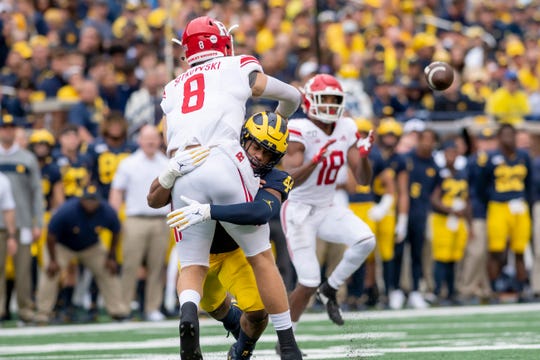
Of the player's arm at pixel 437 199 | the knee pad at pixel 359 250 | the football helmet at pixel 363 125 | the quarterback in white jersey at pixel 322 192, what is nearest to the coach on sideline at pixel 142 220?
the football helmet at pixel 363 125

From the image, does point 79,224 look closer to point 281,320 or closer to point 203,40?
point 203,40

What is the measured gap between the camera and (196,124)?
20.4 feet

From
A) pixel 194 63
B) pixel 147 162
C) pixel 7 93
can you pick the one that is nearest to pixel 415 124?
pixel 147 162

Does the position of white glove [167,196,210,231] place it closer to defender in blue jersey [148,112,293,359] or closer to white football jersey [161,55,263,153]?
defender in blue jersey [148,112,293,359]

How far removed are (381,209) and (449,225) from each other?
1.10 m

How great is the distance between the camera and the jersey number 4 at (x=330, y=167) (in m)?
8.38

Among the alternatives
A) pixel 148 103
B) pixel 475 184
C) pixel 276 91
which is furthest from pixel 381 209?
pixel 276 91

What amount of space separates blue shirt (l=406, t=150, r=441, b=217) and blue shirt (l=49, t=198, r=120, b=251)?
11.2 feet

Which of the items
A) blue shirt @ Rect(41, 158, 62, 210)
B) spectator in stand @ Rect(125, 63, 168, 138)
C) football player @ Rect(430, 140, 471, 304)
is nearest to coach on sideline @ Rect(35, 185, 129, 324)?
blue shirt @ Rect(41, 158, 62, 210)

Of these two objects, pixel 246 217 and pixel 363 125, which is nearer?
pixel 246 217

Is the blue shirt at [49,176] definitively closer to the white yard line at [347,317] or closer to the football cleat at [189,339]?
the white yard line at [347,317]

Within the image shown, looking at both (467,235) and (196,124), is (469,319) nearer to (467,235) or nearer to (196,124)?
(467,235)

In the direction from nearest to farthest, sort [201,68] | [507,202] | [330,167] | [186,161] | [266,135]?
[186,161], [266,135], [201,68], [330,167], [507,202]

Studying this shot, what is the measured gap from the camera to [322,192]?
859 centimetres
